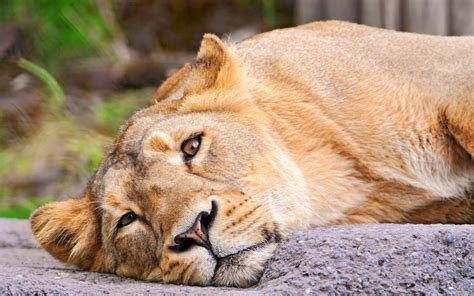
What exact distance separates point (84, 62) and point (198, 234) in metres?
5.70

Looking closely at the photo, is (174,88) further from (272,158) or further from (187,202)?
(187,202)

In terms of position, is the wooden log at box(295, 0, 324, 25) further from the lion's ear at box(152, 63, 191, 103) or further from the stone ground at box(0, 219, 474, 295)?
the stone ground at box(0, 219, 474, 295)

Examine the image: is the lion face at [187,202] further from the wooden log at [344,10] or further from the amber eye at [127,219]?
the wooden log at [344,10]

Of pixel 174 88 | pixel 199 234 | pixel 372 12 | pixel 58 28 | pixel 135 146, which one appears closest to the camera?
pixel 199 234

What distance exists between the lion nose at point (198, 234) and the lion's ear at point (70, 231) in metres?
0.80

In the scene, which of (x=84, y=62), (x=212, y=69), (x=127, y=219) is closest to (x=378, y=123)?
(x=212, y=69)

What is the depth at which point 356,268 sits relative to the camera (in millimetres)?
3051

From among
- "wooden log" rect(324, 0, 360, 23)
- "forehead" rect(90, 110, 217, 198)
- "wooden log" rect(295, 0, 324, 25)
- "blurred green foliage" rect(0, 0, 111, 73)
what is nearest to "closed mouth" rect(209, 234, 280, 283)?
"forehead" rect(90, 110, 217, 198)

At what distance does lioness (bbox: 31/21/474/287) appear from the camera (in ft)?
11.1

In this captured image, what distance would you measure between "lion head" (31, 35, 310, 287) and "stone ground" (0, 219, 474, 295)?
0.14 metres

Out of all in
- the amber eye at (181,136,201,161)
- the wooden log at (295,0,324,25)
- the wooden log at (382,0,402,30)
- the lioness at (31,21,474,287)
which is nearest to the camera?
the lioness at (31,21,474,287)

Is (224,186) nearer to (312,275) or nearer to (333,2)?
(312,275)

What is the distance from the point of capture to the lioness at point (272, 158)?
11.1 ft

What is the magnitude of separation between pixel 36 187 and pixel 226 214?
14.2 feet
